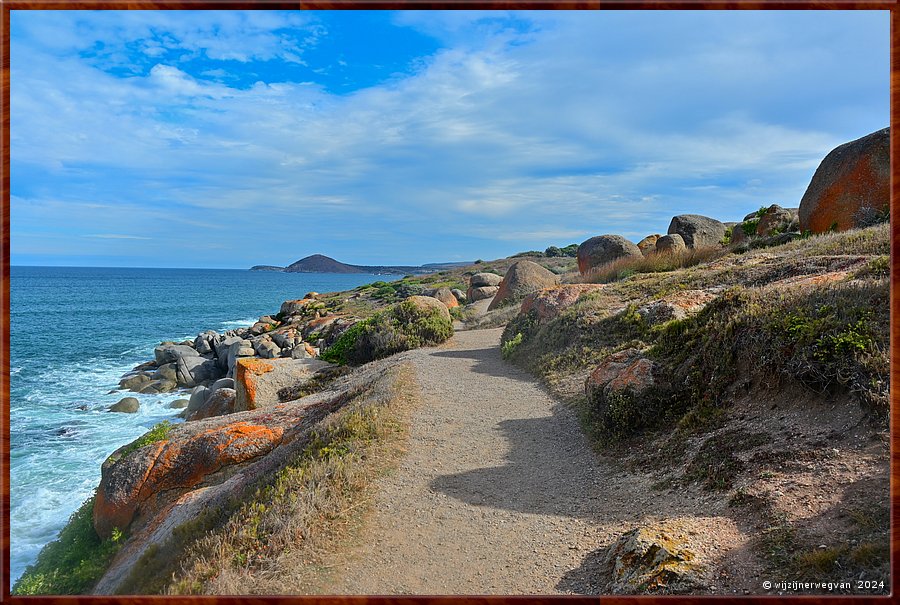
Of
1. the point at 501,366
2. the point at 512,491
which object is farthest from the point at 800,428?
the point at 501,366

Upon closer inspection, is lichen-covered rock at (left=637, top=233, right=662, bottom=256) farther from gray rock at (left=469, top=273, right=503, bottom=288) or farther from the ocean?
the ocean

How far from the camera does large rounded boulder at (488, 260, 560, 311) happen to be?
23.7 m

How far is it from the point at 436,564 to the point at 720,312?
5.55 metres

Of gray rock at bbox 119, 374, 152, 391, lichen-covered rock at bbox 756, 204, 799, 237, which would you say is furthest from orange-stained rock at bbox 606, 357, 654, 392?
gray rock at bbox 119, 374, 152, 391

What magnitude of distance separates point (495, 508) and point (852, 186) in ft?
48.1

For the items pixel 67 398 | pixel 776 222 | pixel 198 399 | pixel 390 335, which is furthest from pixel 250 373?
pixel 776 222

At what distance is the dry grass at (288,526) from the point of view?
414cm

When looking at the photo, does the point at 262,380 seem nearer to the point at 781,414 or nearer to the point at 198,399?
the point at 198,399

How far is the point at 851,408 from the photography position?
16.1ft

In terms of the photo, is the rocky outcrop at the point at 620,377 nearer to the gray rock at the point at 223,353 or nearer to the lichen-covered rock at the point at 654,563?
the lichen-covered rock at the point at 654,563

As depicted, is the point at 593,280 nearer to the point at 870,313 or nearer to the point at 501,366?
the point at 501,366

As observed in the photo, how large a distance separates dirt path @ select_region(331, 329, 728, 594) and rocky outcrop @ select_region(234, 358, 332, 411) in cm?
537

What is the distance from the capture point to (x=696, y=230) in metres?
24.2

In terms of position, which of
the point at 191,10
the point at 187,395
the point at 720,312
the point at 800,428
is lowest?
the point at 187,395
